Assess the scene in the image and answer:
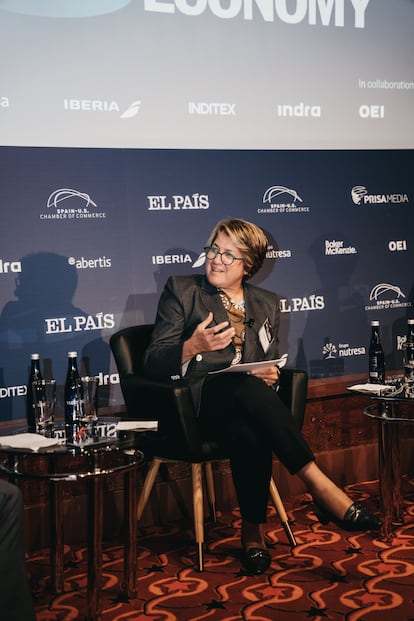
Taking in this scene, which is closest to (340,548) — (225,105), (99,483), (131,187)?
(99,483)

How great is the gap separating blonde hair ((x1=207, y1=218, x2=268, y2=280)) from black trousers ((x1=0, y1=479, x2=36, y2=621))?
1568 millimetres

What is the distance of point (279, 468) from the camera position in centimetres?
467

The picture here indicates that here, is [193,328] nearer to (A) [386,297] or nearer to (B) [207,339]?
(B) [207,339]

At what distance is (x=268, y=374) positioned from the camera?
12.5ft

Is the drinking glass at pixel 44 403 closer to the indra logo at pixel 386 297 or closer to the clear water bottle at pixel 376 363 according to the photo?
the clear water bottle at pixel 376 363

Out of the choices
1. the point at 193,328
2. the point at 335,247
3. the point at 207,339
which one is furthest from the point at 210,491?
the point at 335,247

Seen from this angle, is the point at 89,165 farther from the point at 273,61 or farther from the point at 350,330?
the point at 350,330

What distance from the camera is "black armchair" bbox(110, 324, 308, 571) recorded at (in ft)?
11.9

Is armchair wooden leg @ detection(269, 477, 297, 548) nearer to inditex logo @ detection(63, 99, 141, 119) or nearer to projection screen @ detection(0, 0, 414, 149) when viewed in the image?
projection screen @ detection(0, 0, 414, 149)

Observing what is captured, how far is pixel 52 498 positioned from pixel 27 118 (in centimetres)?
171

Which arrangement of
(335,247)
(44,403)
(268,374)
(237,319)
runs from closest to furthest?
(44,403)
(268,374)
(237,319)
(335,247)

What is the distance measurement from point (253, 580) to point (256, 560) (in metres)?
0.09

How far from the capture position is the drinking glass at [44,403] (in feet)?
11.1

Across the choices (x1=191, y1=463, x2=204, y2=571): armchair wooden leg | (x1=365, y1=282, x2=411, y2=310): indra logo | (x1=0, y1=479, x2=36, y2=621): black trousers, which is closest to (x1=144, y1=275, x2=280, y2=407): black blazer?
(x1=191, y1=463, x2=204, y2=571): armchair wooden leg
